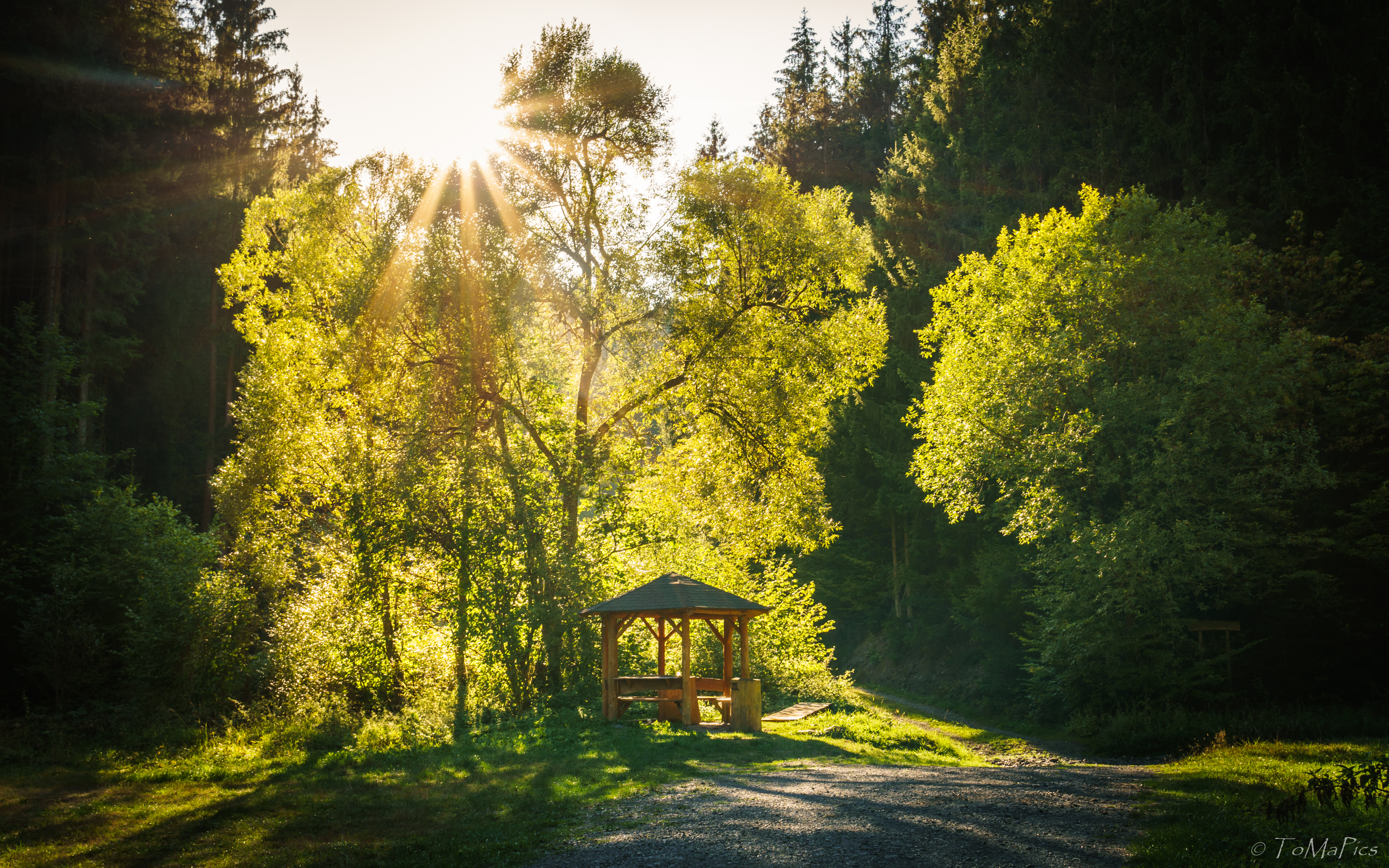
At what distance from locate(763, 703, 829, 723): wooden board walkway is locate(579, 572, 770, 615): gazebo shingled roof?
2.40m

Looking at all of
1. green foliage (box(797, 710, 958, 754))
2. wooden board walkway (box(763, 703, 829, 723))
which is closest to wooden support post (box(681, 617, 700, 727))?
wooden board walkway (box(763, 703, 829, 723))

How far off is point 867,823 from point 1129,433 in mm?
14370

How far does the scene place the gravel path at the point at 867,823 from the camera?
6551 mm

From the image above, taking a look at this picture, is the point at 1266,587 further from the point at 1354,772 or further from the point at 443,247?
the point at 443,247

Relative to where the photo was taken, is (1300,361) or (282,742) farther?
(1300,361)

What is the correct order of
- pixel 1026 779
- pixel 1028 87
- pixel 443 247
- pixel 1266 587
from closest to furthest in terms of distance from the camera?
pixel 1026 779 < pixel 443 247 < pixel 1266 587 < pixel 1028 87

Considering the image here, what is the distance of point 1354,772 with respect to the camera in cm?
811

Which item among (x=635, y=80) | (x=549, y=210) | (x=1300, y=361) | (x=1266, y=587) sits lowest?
(x=1266, y=587)

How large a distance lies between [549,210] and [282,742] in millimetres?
11920

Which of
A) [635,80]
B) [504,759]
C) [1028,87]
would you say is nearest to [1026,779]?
[504,759]

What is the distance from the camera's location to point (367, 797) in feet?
32.5

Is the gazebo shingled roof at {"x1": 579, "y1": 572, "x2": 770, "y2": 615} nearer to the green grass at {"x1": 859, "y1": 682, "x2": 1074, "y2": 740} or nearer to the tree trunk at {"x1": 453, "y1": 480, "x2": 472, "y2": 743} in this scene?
the tree trunk at {"x1": 453, "y1": 480, "x2": 472, "y2": 743}

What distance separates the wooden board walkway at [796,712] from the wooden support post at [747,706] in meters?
1.07

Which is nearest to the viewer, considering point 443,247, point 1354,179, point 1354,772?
point 1354,772
